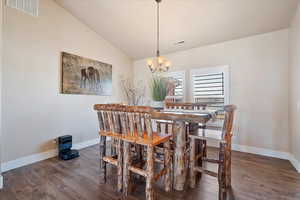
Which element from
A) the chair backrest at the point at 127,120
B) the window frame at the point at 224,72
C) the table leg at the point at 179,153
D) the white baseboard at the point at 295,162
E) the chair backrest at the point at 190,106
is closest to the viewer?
the chair backrest at the point at 127,120

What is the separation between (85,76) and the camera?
340cm

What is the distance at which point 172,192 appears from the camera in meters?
1.76

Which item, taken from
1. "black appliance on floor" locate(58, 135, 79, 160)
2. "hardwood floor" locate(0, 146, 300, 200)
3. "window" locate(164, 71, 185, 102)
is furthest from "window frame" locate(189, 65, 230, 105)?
"black appliance on floor" locate(58, 135, 79, 160)

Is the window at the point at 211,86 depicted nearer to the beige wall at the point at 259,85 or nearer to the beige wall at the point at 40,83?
the beige wall at the point at 259,85

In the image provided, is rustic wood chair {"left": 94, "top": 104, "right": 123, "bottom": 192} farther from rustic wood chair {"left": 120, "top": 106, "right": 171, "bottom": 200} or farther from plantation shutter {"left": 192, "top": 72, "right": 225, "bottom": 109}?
plantation shutter {"left": 192, "top": 72, "right": 225, "bottom": 109}

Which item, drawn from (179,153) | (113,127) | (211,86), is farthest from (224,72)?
(113,127)

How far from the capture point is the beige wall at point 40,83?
7.73 ft

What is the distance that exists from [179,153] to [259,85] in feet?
7.78

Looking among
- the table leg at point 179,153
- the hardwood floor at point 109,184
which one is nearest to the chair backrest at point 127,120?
the table leg at point 179,153

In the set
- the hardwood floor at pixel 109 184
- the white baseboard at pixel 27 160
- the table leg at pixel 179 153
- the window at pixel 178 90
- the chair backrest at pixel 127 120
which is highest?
the window at pixel 178 90

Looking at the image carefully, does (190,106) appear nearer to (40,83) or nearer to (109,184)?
(109,184)

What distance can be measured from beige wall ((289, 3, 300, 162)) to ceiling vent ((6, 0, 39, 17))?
4.43 metres

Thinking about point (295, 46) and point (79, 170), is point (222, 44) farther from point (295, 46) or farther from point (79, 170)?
point (79, 170)

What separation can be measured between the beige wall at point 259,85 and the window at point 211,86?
0.14 m
